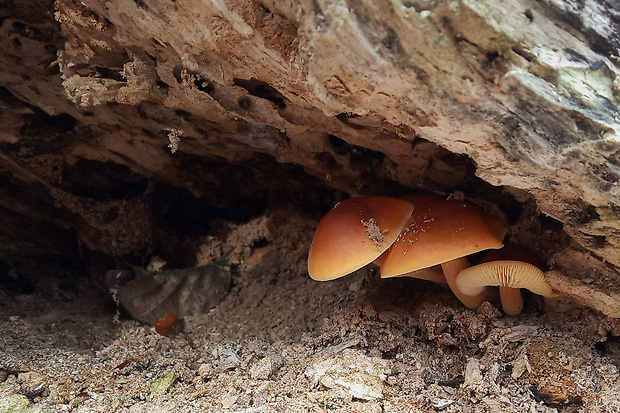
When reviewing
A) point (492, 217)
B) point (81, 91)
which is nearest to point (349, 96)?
point (492, 217)

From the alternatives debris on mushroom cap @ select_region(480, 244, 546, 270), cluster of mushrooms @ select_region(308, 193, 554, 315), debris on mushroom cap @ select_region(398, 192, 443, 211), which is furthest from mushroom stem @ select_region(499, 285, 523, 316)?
debris on mushroom cap @ select_region(398, 192, 443, 211)

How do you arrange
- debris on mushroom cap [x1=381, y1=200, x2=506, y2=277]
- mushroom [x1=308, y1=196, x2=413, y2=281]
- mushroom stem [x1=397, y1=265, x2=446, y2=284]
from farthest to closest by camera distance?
mushroom stem [x1=397, y1=265, x2=446, y2=284] < mushroom [x1=308, y1=196, x2=413, y2=281] < debris on mushroom cap [x1=381, y1=200, x2=506, y2=277]

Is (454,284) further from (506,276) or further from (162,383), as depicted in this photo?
(162,383)

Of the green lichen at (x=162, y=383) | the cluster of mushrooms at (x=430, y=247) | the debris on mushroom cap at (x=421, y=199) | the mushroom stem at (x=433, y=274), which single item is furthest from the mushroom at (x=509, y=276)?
the green lichen at (x=162, y=383)

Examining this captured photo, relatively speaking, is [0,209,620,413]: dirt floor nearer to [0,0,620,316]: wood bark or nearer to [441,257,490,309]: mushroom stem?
[441,257,490,309]: mushroom stem

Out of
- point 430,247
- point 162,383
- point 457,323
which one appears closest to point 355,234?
point 430,247

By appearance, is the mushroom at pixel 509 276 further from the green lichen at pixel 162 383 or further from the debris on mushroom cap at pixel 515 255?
the green lichen at pixel 162 383
